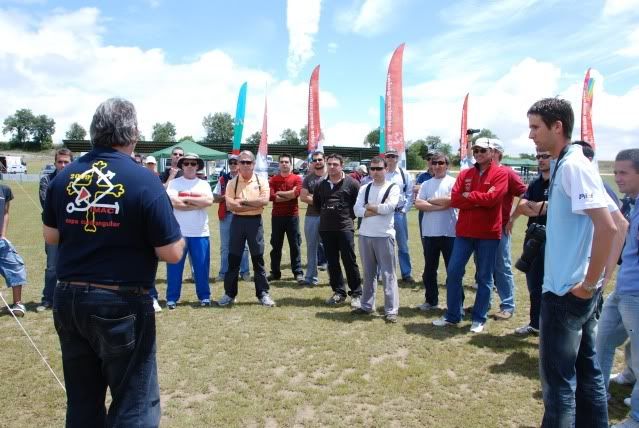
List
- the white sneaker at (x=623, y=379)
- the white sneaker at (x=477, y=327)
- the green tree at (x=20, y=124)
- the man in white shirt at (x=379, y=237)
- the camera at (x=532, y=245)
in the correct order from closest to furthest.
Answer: the camera at (x=532, y=245) < the white sneaker at (x=623, y=379) < the white sneaker at (x=477, y=327) < the man in white shirt at (x=379, y=237) < the green tree at (x=20, y=124)

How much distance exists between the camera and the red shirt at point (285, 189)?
749 centimetres

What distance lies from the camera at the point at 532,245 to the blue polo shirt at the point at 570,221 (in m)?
0.86

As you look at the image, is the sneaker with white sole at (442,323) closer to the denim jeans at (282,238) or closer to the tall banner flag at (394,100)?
the denim jeans at (282,238)

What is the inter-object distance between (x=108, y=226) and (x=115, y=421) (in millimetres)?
943

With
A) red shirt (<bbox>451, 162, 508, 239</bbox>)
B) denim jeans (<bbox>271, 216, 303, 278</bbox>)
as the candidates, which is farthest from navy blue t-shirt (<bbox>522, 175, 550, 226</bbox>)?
denim jeans (<bbox>271, 216, 303, 278</bbox>)

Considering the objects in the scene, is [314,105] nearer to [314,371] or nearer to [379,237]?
[379,237]

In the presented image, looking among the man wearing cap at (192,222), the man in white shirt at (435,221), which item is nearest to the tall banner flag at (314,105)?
the man wearing cap at (192,222)

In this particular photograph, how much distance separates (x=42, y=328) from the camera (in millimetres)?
5215

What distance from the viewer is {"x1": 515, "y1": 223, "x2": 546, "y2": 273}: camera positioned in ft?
10.7

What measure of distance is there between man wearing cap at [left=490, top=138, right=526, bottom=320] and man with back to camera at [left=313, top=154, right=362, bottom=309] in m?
1.87

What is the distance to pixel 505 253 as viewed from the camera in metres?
5.64

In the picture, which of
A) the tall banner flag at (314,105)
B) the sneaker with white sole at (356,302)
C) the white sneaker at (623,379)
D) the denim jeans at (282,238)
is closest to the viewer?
→ the white sneaker at (623,379)

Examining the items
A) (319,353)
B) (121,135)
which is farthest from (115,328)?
(319,353)

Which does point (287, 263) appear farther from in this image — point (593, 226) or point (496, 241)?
point (593, 226)
